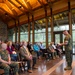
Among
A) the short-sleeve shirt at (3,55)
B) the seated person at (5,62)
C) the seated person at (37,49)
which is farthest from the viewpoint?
the seated person at (37,49)

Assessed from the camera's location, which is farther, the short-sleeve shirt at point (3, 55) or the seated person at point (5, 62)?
the short-sleeve shirt at point (3, 55)

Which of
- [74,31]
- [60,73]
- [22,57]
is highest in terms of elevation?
[74,31]

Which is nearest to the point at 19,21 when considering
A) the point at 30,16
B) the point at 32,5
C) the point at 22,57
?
the point at 30,16

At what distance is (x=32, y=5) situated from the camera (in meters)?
15.7

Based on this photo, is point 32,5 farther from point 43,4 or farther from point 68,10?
point 68,10

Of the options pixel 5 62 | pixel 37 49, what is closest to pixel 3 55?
pixel 5 62

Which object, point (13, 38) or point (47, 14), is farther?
point (13, 38)

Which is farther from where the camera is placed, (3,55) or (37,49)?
(37,49)

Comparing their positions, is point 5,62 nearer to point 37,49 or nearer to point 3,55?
point 3,55

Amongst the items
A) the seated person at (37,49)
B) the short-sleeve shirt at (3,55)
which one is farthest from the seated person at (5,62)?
the seated person at (37,49)

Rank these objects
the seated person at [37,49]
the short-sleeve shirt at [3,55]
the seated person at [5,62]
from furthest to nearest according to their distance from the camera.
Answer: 1. the seated person at [37,49]
2. the short-sleeve shirt at [3,55]
3. the seated person at [5,62]

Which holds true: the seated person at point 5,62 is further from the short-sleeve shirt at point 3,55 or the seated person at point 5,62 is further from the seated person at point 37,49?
the seated person at point 37,49

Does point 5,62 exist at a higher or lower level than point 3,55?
lower

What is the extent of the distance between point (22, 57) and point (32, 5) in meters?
9.30
